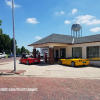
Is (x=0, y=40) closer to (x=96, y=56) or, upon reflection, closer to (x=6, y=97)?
(x=96, y=56)

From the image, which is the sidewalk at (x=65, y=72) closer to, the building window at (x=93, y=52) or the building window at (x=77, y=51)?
the building window at (x=93, y=52)

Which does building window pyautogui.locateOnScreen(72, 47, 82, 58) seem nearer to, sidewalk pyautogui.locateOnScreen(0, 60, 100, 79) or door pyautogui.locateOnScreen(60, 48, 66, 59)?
door pyautogui.locateOnScreen(60, 48, 66, 59)

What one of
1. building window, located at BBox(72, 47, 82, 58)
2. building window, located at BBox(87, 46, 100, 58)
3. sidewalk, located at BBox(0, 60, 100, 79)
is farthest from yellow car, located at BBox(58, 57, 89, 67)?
building window, located at BBox(72, 47, 82, 58)

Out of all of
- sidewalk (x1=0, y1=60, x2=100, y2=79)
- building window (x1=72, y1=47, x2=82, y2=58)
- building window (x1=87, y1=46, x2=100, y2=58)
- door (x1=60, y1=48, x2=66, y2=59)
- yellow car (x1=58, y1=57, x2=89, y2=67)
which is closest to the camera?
sidewalk (x1=0, y1=60, x2=100, y2=79)

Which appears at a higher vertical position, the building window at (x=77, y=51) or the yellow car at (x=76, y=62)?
the building window at (x=77, y=51)

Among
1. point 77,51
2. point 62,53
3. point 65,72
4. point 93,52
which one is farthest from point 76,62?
point 62,53

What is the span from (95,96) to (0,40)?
5345 centimetres

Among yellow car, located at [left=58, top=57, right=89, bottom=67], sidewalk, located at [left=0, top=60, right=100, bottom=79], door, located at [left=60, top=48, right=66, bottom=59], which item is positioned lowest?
sidewalk, located at [left=0, top=60, right=100, bottom=79]

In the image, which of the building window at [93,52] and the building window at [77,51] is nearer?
the building window at [93,52]

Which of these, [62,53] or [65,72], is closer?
[65,72]

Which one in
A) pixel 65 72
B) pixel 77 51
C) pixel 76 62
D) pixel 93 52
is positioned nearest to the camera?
pixel 65 72

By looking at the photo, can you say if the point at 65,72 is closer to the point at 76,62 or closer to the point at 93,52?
the point at 76,62

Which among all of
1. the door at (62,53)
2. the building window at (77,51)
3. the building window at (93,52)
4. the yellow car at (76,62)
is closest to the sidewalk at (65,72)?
the yellow car at (76,62)

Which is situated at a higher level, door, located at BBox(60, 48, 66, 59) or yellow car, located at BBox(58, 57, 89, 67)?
door, located at BBox(60, 48, 66, 59)
